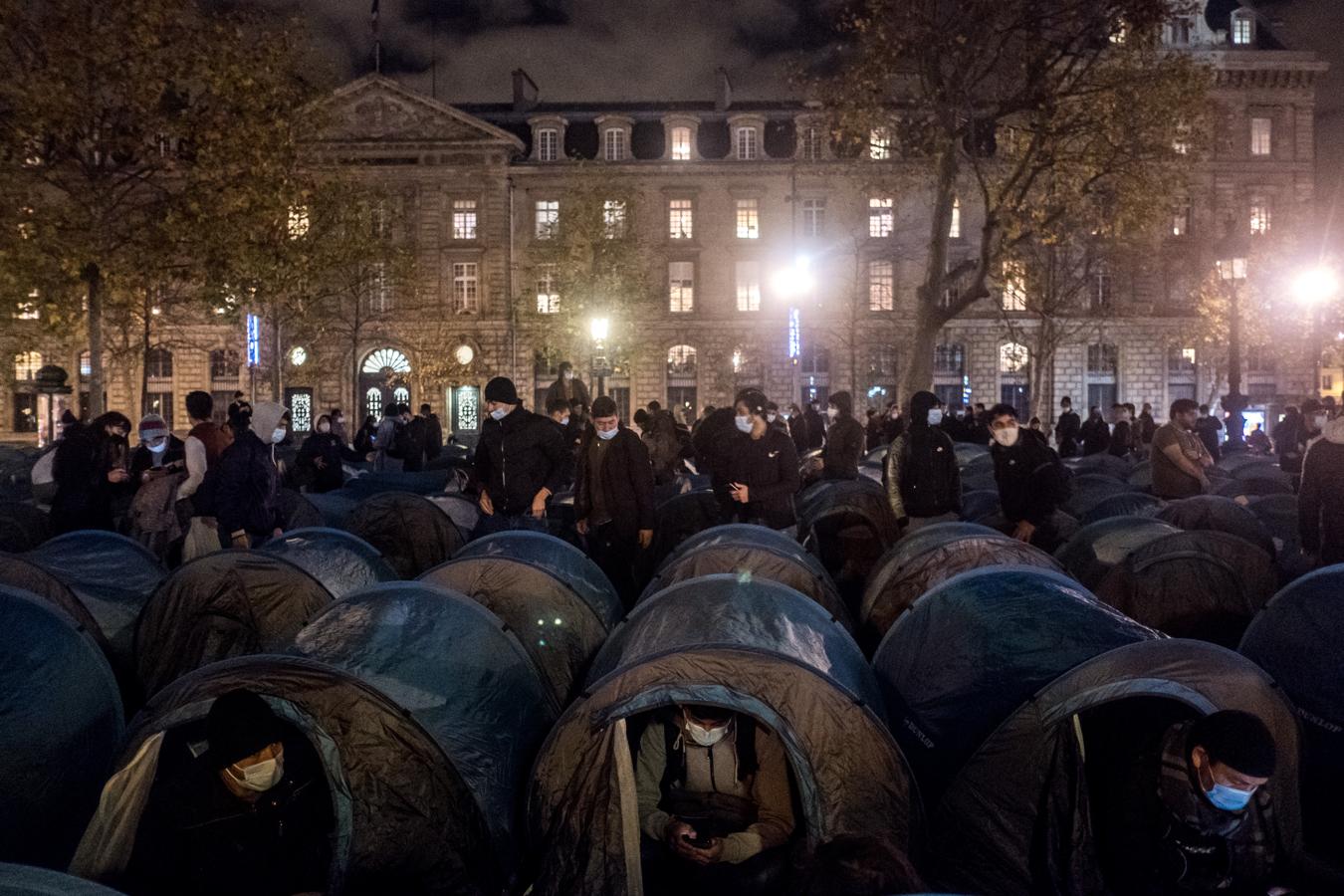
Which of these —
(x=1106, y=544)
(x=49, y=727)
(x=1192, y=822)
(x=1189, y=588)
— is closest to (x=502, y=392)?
(x=49, y=727)

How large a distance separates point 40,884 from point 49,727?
12.4 feet

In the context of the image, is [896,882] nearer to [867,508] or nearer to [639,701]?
[639,701]

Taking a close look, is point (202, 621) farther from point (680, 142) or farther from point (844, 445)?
point (680, 142)

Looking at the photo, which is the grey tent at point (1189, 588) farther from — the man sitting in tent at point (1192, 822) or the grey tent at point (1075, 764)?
the man sitting in tent at point (1192, 822)

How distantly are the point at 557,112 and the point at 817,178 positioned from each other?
13.7 metres

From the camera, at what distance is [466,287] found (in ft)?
184

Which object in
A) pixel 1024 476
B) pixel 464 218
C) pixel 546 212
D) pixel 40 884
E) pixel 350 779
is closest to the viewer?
pixel 40 884

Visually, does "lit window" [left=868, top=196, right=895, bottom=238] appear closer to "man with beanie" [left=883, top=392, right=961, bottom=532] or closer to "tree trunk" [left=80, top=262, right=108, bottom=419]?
"tree trunk" [left=80, top=262, right=108, bottom=419]

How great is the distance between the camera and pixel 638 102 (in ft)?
197

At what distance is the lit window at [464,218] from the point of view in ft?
182

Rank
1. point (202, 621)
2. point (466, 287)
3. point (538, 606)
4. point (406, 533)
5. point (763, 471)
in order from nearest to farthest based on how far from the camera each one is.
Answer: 1. point (202, 621)
2. point (538, 606)
3. point (763, 471)
4. point (406, 533)
5. point (466, 287)

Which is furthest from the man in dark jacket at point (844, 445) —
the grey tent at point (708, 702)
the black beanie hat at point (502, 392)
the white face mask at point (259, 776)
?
the white face mask at point (259, 776)

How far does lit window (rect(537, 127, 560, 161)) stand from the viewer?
5688cm

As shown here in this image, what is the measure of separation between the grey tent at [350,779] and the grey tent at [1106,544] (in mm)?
6854
